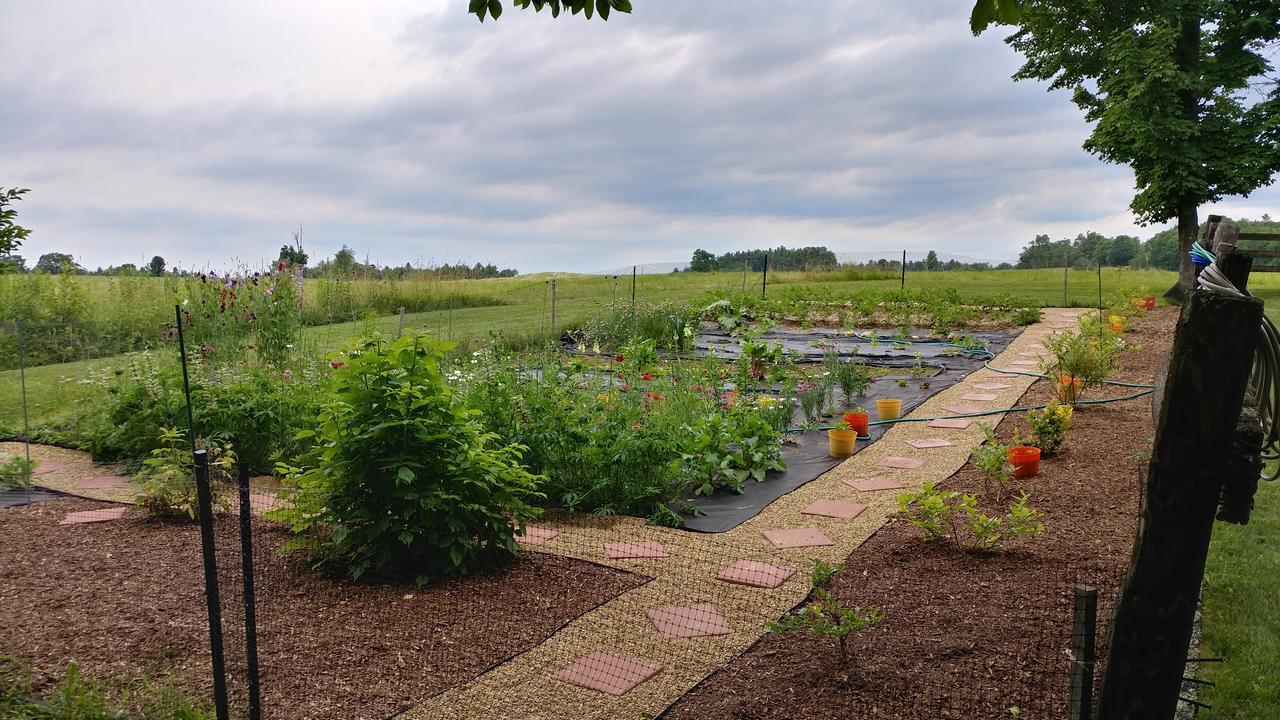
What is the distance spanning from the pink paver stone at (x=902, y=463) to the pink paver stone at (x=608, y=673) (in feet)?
10.4

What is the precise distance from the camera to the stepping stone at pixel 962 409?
7035 millimetres

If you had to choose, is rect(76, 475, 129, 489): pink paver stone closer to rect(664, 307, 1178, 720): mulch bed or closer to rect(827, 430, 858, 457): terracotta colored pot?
rect(664, 307, 1178, 720): mulch bed

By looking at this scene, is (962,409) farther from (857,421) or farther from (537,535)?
(537,535)

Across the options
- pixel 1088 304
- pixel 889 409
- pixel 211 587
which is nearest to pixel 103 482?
pixel 211 587

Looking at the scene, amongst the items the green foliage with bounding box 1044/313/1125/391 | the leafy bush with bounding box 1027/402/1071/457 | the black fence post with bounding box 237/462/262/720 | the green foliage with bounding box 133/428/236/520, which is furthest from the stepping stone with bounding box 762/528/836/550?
the green foliage with bounding box 1044/313/1125/391

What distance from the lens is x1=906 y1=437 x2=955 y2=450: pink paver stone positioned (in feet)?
19.7

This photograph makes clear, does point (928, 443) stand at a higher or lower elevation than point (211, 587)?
lower

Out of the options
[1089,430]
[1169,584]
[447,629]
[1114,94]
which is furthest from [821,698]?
[1114,94]

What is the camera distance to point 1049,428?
532cm

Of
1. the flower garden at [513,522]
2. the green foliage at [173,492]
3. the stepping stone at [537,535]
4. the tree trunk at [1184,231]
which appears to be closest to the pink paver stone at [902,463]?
the flower garden at [513,522]

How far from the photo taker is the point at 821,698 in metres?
2.53

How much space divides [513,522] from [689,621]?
47.6 inches

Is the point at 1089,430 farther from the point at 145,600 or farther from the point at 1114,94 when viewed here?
the point at 1114,94

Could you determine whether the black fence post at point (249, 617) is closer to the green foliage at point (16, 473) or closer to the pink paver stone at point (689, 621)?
the pink paver stone at point (689, 621)
